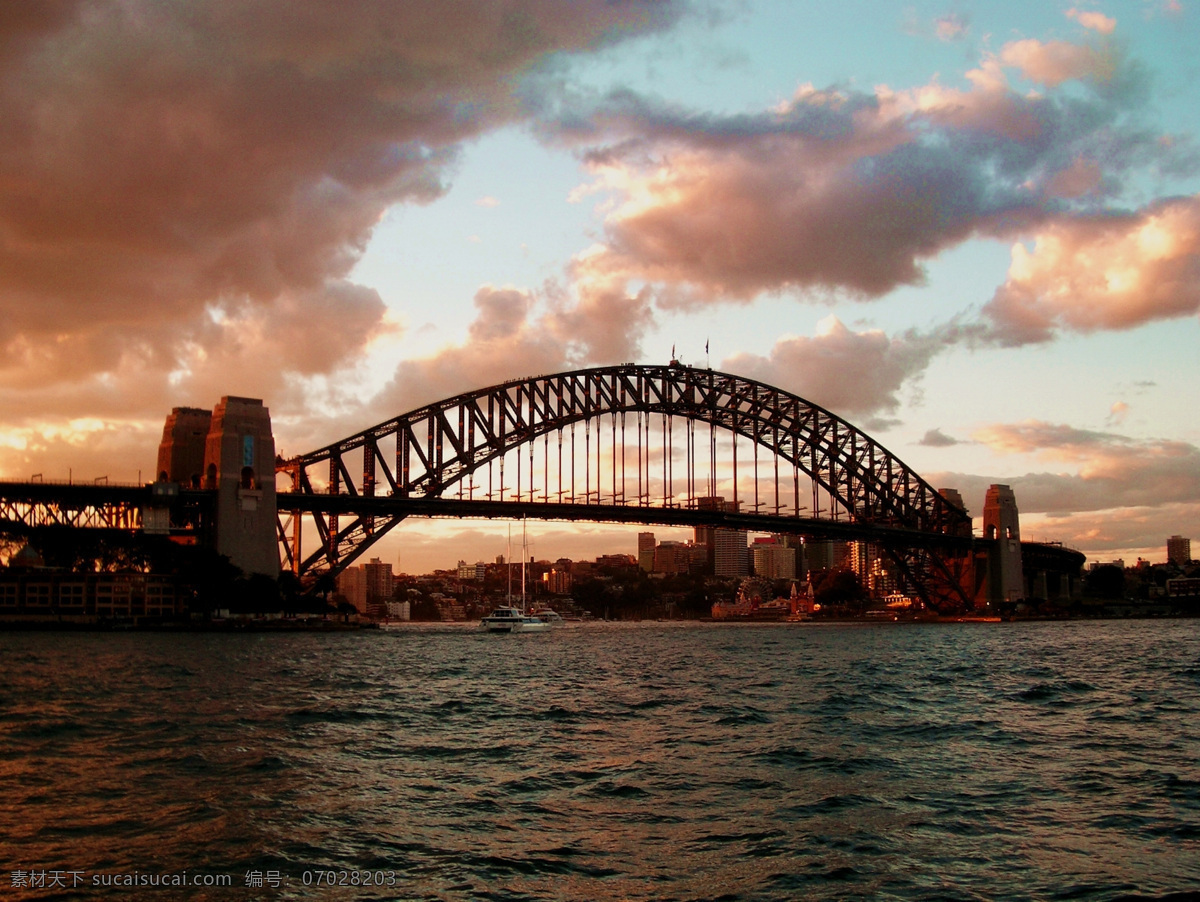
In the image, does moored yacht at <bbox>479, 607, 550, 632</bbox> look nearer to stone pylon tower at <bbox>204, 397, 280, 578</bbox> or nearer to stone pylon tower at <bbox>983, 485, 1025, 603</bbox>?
stone pylon tower at <bbox>204, 397, 280, 578</bbox>

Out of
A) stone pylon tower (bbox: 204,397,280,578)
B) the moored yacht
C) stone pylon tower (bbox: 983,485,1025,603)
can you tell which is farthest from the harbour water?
stone pylon tower (bbox: 983,485,1025,603)

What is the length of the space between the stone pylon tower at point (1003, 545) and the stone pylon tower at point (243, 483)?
75875 millimetres

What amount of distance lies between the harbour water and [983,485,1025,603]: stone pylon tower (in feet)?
293

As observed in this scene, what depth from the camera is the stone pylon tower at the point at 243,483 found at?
77188 mm

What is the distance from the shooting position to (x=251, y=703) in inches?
1110

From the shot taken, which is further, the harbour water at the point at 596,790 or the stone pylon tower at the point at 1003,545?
the stone pylon tower at the point at 1003,545

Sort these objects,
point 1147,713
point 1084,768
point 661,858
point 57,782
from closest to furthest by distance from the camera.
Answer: point 661,858 < point 57,782 < point 1084,768 < point 1147,713

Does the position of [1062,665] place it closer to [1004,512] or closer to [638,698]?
[638,698]

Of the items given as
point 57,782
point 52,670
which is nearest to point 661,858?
point 57,782

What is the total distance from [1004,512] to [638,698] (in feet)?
331

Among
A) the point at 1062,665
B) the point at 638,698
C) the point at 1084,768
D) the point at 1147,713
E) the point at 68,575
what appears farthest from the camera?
the point at 68,575

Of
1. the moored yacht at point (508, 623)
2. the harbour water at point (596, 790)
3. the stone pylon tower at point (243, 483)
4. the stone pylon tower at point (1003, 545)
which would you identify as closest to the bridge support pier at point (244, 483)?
the stone pylon tower at point (243, 483)

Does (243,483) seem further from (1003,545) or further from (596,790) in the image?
(1003,545)

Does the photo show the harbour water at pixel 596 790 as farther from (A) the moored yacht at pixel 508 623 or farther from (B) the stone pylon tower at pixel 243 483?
(A) the moored yacht at pixel 508 623
